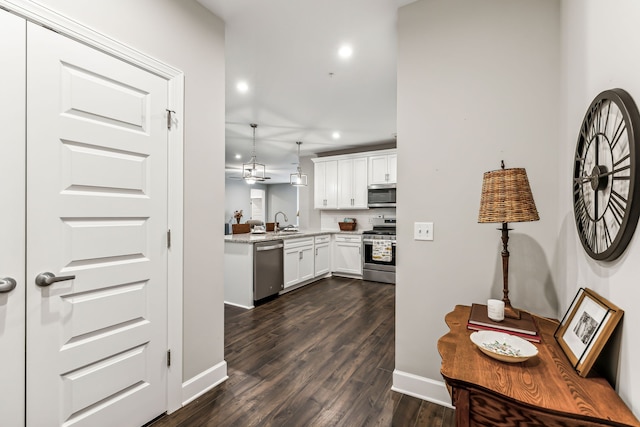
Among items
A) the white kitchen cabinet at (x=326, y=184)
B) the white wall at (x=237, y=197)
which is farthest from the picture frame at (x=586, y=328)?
the white wall at (x=237, y=197)

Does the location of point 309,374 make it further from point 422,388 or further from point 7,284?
point 7,284

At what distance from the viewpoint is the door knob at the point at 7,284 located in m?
1.19

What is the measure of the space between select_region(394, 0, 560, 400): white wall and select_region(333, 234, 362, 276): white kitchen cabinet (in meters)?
3.52

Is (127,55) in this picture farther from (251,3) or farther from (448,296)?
(448,296)

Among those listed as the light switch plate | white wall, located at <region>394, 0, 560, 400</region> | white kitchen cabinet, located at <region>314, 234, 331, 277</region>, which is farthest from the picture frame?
white kitchen cabinet, located at <region>314, 234, 331, 277</region>

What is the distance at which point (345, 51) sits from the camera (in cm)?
270

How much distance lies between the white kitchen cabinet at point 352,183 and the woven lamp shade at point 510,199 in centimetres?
453

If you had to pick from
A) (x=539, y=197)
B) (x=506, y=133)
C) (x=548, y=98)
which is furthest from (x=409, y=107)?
(x=539, y=197)

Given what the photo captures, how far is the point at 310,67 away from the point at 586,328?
2906mm

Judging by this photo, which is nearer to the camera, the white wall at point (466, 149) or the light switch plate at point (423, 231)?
the white wall at point (466, 149)

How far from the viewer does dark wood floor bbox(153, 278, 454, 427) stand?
71.7 inches

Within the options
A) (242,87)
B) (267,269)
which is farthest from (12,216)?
(267,269)

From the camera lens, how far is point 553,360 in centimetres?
111

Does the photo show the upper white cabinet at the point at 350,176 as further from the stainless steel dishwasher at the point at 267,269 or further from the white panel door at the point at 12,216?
the white panel door at the point at 12,216
